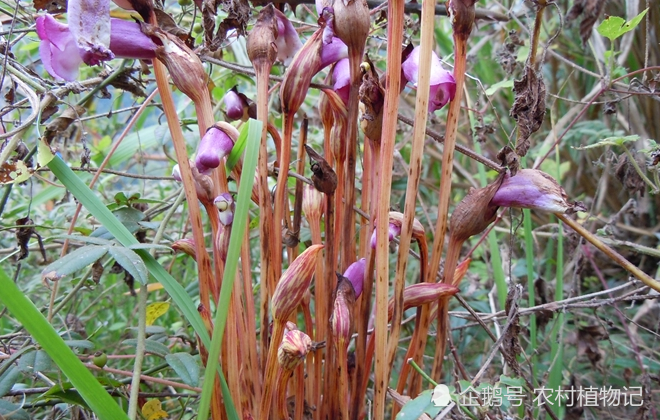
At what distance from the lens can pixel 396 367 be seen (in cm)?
115

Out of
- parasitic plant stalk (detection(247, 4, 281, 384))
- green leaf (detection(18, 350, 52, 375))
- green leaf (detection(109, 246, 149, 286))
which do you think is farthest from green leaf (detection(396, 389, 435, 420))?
green leaf (detection(18, 350, 52, 375))

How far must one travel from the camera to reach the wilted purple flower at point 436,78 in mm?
472

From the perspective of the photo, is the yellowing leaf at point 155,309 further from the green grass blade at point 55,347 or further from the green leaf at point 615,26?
the green leaf at point 615,26

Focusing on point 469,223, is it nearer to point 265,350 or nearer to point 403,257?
point 403,257

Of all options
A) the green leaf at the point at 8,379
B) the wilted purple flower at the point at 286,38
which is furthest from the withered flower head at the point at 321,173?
the green leaf at the point at 8,379

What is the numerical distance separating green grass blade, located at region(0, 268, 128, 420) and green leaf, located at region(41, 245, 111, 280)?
0.09 meters

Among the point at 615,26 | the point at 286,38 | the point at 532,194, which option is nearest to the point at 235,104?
the point at 286,38

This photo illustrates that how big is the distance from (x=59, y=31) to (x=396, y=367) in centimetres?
92

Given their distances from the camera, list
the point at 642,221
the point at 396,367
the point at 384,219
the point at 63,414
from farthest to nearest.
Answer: the point at 642,221 < the point at 396,367 < the point at 63,414 < the point at 384,219

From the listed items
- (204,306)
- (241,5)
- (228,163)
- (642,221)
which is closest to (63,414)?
(204,306)

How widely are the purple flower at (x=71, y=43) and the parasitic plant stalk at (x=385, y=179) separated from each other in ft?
0.63

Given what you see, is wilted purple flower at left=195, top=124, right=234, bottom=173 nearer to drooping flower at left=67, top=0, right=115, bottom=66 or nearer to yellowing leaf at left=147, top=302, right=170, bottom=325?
drooping flower at left=67, top=0, right=115, bottom=66

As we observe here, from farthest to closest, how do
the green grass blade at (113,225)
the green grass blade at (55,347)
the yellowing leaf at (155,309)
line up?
the yellowing leaf at (155,309)
the green grass blade at (113,225)
the green grass blade at (55,347)

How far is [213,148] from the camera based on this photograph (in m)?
0.46
